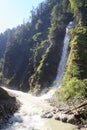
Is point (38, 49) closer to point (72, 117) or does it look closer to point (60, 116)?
point (60, 116)

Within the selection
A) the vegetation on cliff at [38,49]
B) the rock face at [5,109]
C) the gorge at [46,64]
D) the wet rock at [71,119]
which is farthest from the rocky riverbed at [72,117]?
the vegetation on cliff at [38,49]

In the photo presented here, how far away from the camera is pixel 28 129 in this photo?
31.1m

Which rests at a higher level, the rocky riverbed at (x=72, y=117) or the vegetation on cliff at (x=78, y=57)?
the vegetation on cliff at (x=78, y=57)

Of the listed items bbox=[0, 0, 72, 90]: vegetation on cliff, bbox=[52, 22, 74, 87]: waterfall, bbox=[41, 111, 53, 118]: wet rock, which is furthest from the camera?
bbox=[0, 0, 72, 90]: vegetation on cliff

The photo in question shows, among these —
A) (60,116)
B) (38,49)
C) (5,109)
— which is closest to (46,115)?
(60,116)

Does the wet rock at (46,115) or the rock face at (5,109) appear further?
the wet rock at (46,115)

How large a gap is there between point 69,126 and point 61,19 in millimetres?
66470

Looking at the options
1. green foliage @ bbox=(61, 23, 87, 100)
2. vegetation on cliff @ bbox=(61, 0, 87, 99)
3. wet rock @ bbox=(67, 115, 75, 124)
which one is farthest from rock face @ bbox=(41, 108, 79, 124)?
green foliage @ bbox=(61, 23, 87, 100)

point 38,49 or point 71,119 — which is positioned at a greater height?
point 38,49

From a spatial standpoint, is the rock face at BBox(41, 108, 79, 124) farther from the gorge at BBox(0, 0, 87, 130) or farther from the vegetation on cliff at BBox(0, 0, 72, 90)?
the vegetation on cliff at BBox(0, 0, 72, 90)

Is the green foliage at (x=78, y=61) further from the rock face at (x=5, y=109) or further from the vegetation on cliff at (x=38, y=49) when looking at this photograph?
the vegetation on cliff at (x=38, y=49)

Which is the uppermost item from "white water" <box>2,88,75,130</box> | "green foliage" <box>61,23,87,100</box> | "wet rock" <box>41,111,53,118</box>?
"green foliage" <box>61,23,87,100</box>

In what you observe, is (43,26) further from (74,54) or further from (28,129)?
(28,129)

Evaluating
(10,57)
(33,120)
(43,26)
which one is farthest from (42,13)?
(33,120)
